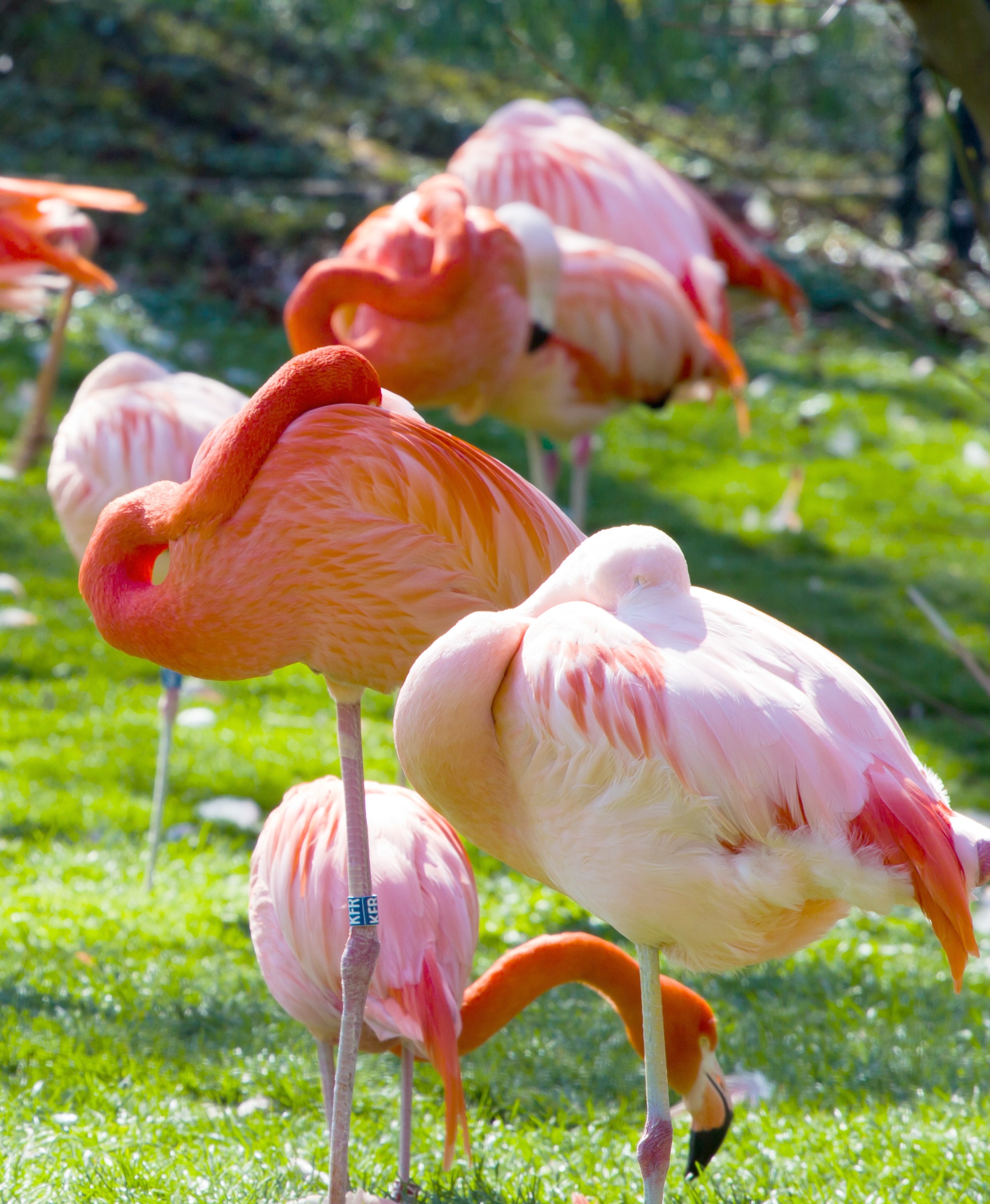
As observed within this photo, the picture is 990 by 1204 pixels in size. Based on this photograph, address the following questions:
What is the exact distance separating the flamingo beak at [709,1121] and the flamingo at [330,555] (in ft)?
2.18

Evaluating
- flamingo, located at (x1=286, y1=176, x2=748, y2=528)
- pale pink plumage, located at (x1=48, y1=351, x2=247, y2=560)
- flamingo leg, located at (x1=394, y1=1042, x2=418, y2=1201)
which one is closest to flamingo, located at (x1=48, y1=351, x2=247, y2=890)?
pale pink plumage, located at (x1=48, y1=351, x2=247, y2=560)

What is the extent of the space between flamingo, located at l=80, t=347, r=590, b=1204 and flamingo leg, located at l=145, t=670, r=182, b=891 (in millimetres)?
1497

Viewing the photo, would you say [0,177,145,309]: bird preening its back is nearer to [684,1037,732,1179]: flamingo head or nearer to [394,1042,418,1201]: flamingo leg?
[394,1042,418,1201]: flamingo leg

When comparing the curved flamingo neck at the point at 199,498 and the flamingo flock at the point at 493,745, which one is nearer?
the flamingo flock at the point at 493,745

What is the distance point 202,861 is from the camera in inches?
150

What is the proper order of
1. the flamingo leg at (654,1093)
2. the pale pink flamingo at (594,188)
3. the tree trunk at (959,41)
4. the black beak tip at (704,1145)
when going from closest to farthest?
the flamingo leg at (654,1093)
the tree trunk at (959,41)
the black beak tip at (704,1145)
the pale pink flamingo at (594,188)

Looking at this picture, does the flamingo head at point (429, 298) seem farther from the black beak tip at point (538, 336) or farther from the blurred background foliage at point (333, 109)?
the blurred background foliage at point (333, 109)

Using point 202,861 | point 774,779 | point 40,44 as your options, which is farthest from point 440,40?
point 774,779

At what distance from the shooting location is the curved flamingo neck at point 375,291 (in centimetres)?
314

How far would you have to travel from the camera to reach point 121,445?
3516 millimetres

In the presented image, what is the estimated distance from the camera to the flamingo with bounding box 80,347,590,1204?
2.00 meters

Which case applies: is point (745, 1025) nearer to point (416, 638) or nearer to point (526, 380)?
point (416, 638)

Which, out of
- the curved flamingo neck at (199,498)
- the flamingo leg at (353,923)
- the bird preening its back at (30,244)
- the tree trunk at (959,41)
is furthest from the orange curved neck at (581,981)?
the bird preening its back at (30,244)

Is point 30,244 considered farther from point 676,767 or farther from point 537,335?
point 676,767
